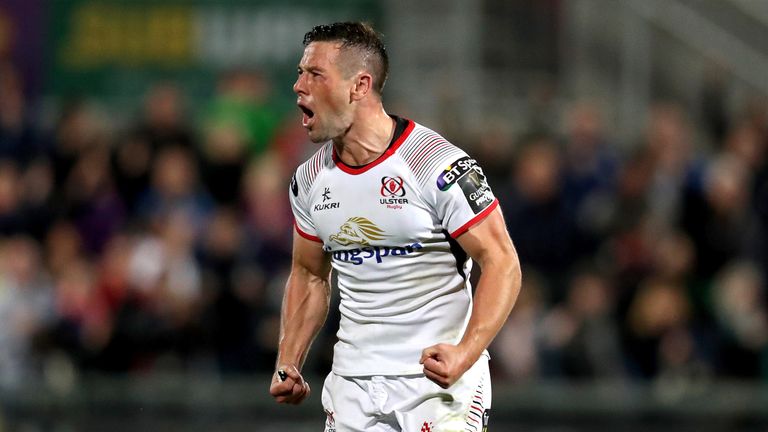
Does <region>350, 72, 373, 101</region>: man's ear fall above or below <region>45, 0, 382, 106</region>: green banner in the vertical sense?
above

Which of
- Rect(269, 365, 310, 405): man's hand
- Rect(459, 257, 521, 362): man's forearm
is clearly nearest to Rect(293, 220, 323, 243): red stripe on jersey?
Rect(269, 365, 310, 405): man's hand

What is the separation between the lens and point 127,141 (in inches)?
511

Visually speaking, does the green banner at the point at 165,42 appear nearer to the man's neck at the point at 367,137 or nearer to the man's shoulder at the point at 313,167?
the man's shoulder at the point at 313,167

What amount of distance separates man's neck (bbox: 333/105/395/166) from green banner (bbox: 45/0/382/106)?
9.18 m

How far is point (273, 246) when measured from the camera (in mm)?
12242

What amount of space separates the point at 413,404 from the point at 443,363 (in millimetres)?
496

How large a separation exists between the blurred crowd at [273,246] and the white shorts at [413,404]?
5543mm

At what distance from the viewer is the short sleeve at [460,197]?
5.42 m

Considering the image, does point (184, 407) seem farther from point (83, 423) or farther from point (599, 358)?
point (599, 358)

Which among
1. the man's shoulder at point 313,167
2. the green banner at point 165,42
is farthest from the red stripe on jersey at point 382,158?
the green banner at point 165,42

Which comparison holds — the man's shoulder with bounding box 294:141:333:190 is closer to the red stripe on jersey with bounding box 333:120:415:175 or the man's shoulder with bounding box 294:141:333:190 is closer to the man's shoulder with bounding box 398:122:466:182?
the red stripe on jersey with bounding box 333:120:415:175

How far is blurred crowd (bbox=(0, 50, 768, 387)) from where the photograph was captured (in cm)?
1166

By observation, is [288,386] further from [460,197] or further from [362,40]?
[362,40]

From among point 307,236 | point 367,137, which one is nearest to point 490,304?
point 367,137
